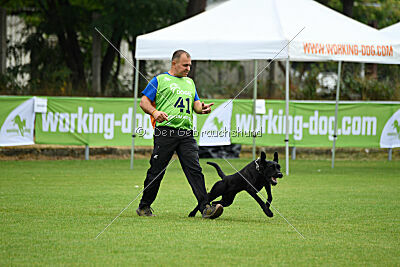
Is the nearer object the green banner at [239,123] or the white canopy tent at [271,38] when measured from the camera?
the white canopy tent at [271,38]

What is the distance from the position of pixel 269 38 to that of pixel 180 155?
6437 millimetres

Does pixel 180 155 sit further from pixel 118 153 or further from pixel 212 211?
pixel 118 153

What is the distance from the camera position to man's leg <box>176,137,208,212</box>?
29.4 ft

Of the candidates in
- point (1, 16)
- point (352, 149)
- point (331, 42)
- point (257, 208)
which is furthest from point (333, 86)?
point (257, 208)

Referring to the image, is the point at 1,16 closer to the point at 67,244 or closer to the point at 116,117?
the point at 116,117

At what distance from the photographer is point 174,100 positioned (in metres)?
8.87

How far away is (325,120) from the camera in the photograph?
19766mm

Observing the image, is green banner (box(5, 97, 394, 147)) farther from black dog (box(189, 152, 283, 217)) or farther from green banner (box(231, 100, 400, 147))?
black dog (box(189, 152, 283, 217))

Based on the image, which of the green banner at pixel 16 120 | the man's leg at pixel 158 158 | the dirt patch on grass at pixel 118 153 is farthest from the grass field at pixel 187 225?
the dirt patch on grass at pixel 118 153

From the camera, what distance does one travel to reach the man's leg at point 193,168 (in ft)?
29.4

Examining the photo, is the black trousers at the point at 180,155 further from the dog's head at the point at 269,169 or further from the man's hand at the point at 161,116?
the dog's head at the point at 269,169

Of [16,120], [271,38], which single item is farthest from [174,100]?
[16,120]

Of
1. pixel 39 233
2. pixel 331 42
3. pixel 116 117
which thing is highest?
pixel 331 42

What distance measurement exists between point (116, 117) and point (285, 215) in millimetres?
9938
